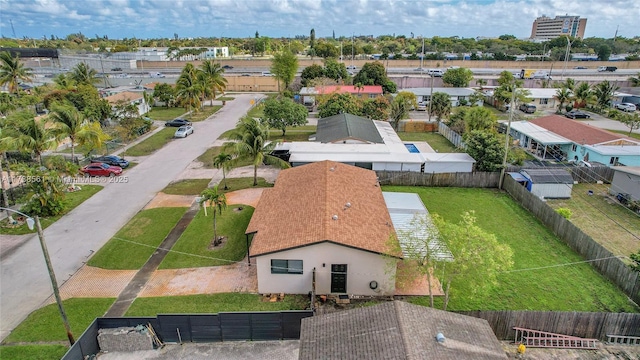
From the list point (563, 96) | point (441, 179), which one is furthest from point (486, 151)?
point (563, 96)

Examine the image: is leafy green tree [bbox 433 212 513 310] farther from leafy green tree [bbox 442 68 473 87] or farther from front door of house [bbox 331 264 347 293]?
leafy green tree [bbox 442 68 473 87]

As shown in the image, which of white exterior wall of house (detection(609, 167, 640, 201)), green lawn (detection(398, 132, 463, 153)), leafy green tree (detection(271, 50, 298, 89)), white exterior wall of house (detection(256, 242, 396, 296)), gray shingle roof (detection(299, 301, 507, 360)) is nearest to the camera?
gray shingle roof (detection(299, 301, 507, 360))

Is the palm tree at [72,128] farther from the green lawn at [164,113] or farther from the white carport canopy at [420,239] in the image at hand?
the white carport canopy at [420,239]

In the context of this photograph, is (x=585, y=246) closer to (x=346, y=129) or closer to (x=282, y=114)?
(x=346, y=129)

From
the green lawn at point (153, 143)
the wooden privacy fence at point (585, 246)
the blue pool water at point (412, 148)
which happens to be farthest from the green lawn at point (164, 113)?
the wooden privacy fence at point (585, 246)

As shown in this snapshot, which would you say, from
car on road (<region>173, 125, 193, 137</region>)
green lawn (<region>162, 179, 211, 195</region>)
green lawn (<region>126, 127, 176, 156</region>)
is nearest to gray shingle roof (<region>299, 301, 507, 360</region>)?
green lawn (<region>162, 179, 211, 195</region>)
